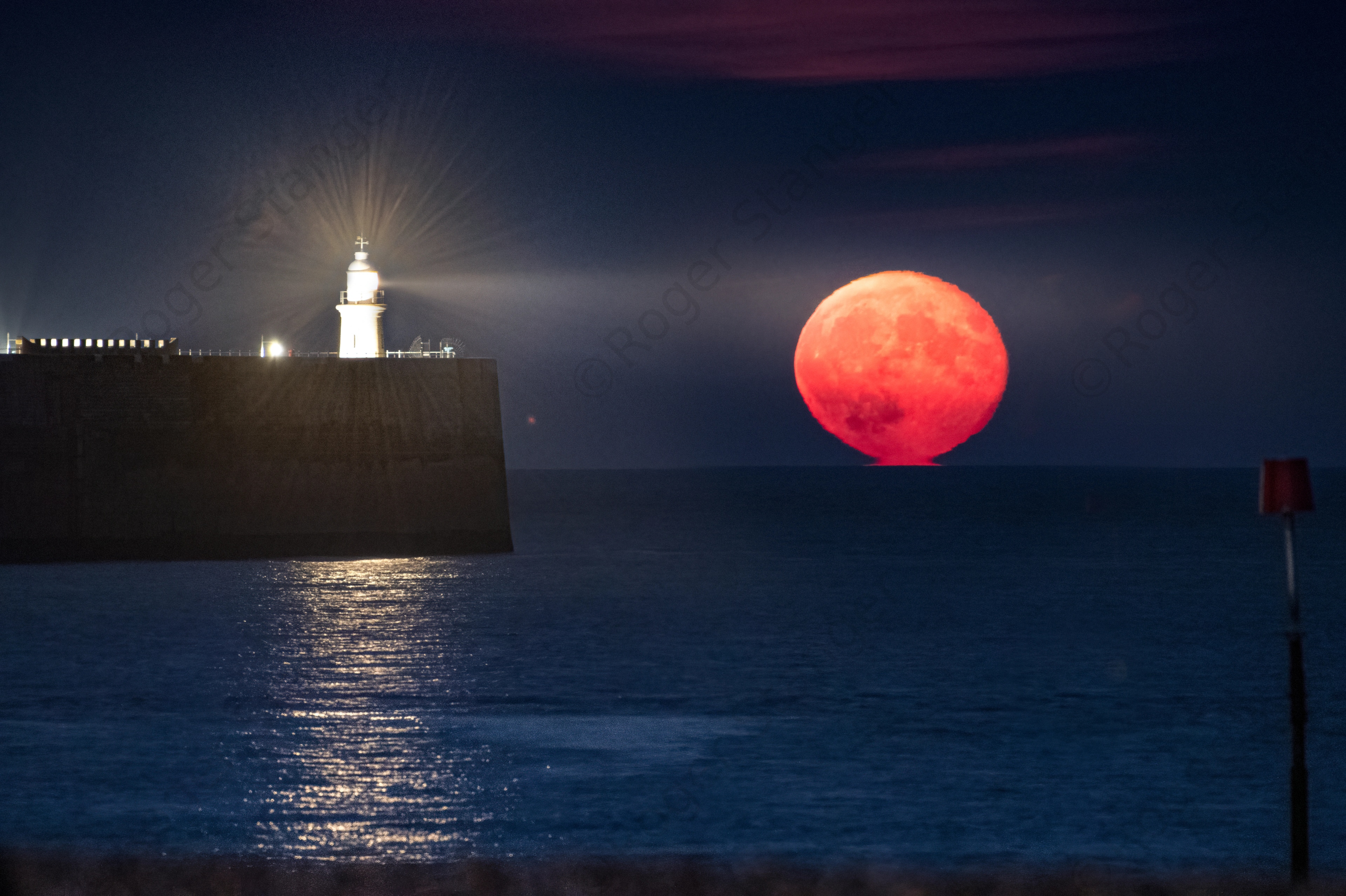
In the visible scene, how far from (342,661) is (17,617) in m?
14.8

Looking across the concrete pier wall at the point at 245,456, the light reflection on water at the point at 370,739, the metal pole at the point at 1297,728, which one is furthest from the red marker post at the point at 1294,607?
the concrete pier wall at the point at 245,456

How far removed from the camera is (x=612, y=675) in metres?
30.9

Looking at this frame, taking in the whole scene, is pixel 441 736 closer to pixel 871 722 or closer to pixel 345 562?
pixel 871 722

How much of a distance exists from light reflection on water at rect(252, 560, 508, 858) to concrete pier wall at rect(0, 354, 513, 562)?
9469mm

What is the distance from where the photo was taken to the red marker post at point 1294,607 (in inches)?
387

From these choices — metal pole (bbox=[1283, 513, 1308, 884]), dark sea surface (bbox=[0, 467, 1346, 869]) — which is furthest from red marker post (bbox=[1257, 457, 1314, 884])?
dark sea surface (bbox=[0, 467, 1346, 869])

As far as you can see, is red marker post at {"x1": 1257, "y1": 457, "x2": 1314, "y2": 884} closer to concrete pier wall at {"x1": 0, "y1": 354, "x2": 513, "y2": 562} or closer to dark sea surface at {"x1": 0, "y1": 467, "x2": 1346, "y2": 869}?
dark sea surface at {"x1": 0, "y1": 467, "x2": 1346, "y2": 869}

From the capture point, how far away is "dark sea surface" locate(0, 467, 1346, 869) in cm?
1589

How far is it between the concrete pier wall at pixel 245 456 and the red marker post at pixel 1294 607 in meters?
45.2

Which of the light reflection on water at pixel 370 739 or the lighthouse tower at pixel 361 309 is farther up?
the lighthouse tower at pixel 361 309

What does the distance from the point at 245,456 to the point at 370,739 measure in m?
33.0

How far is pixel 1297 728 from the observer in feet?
33.6

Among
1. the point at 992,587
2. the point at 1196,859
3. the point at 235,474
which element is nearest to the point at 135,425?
the point at 235,474

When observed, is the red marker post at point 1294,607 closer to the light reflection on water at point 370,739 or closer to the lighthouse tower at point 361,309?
the light reflection on water at point 370,739
